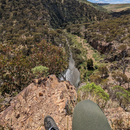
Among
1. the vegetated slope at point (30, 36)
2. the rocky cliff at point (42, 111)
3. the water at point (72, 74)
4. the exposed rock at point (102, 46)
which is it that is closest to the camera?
the rocky cliff at point (42, 111)

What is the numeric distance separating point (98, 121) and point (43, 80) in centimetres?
924

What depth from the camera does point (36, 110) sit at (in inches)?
280

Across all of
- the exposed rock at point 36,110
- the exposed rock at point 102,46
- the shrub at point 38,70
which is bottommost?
the shrub at point 38,70

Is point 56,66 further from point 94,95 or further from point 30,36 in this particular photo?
point 94,95

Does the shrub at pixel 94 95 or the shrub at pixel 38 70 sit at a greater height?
the shrub at pixel 94 95

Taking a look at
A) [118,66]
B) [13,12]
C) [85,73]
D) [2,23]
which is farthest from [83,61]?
[13,12]

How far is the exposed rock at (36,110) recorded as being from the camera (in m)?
5.94

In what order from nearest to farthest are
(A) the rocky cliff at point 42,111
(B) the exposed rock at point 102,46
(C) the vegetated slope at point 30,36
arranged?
(A) the rocky cliff at point 42,111
(C) the vegetated slope at point 30,36
(B) the exposed rock at point 102,46

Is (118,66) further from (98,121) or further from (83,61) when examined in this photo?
(98,121)

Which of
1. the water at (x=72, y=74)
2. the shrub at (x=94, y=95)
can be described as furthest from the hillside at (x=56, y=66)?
the water at (x=72, y=74)

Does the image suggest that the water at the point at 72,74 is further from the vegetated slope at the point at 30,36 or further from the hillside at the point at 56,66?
the vegetated slope at the point at 30,36

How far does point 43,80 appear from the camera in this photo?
11227 millimetres

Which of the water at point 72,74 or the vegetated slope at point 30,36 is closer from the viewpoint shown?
the vegetated slope at point 30,36

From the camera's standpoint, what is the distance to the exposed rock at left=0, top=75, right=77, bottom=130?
234 inches
